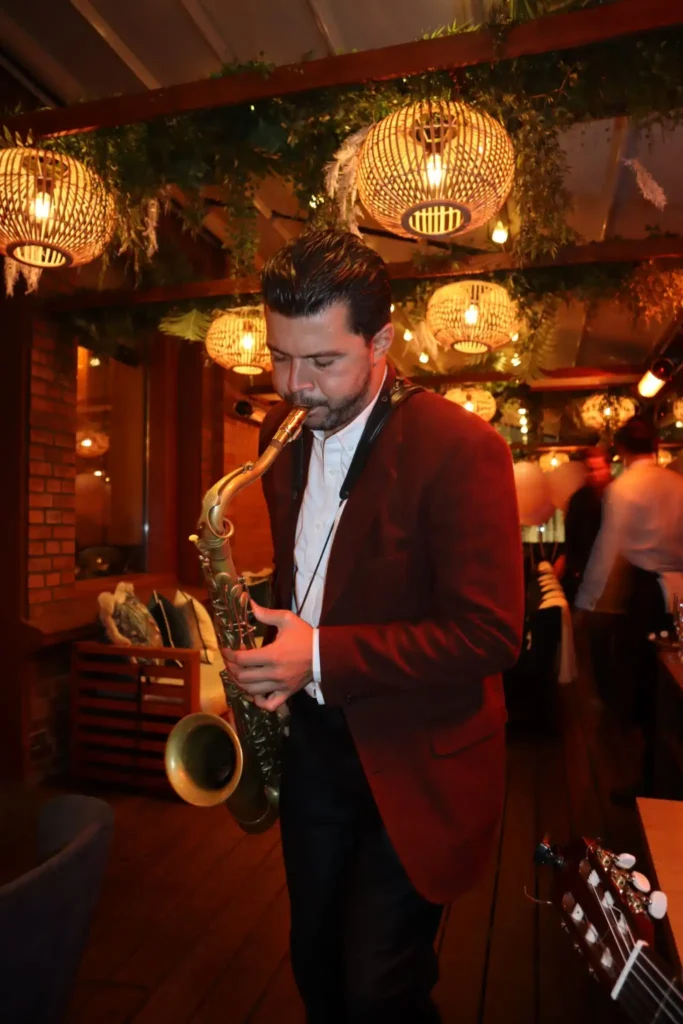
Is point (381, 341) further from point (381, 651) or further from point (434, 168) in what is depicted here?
point (434, 168)

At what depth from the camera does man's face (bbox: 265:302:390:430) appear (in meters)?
1.26

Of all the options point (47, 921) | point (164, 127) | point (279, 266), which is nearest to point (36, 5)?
point (164, 127)

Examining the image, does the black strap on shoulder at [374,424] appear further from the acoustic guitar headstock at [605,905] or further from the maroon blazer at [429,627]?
the acoustic guitar headstock at [605,905]

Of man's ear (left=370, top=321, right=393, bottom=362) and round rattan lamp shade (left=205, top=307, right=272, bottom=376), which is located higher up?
round rattan lamp shade (left=205, top=307, right=272, bottom=376)

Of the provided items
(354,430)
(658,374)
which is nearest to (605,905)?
(354,430)

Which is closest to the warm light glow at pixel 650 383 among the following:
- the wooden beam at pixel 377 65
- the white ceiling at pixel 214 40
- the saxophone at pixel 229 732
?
the white ceiling at pixel 214 40

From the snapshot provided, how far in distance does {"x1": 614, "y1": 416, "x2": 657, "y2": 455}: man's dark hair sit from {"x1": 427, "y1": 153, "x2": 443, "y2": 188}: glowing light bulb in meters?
2.04

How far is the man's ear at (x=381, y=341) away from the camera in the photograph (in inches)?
52.7

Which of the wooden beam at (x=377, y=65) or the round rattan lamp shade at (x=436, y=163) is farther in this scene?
the round rattan lamp shade at (x=436, y=163)

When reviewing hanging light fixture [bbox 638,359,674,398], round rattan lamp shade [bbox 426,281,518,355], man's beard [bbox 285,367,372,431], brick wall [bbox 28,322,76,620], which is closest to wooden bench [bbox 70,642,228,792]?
brick wall [bbox 28,322,76,620]

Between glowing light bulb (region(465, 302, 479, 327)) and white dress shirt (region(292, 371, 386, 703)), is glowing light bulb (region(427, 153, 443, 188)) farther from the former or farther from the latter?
glowing light bulb (region(465, 302, 479, 327))

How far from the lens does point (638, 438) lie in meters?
3.74

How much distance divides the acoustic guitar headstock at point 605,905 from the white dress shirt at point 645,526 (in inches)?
89.7

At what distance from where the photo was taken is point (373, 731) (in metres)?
1.25
